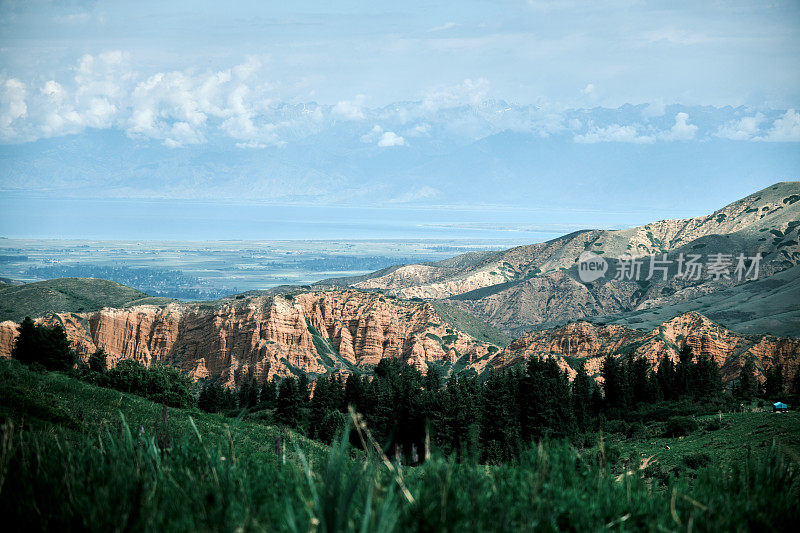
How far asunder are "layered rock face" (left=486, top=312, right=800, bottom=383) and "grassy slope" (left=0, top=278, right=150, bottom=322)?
53.2 metres

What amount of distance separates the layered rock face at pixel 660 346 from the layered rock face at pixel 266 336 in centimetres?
874

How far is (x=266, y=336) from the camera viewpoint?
248 ft

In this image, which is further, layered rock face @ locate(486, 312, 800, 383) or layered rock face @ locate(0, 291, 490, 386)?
layered rock face @ locate(0, 291, 490, 386)

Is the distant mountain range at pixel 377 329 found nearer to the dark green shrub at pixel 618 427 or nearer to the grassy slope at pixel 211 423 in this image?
the dark green shrub at pixel 618 427

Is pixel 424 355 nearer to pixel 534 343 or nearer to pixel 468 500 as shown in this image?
pixel 534 343

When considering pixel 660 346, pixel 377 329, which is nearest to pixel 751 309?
pixel 660 346

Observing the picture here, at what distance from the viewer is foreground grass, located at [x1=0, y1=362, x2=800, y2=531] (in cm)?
586

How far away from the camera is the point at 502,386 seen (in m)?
42.3

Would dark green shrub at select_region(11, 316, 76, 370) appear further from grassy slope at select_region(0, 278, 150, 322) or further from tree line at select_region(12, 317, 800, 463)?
grassy slope at select_region(0, 278, 150, 322)

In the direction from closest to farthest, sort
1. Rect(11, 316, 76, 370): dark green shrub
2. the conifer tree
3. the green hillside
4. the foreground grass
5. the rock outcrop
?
the foreground grass → Rect(11, 316, 76, 370): dark green shrub → the conifer tree → the green hillside → the rock outcrop

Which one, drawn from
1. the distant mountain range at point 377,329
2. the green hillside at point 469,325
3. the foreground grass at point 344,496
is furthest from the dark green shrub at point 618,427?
the green hillside at point 469,325

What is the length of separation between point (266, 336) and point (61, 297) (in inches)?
1225

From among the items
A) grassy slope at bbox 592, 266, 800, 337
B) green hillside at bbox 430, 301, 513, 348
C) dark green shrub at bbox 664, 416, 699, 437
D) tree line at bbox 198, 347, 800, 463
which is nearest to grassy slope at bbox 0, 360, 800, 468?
dark green shrub at bbox 664, 416, 699, 437

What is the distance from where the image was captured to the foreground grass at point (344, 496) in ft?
19.2
